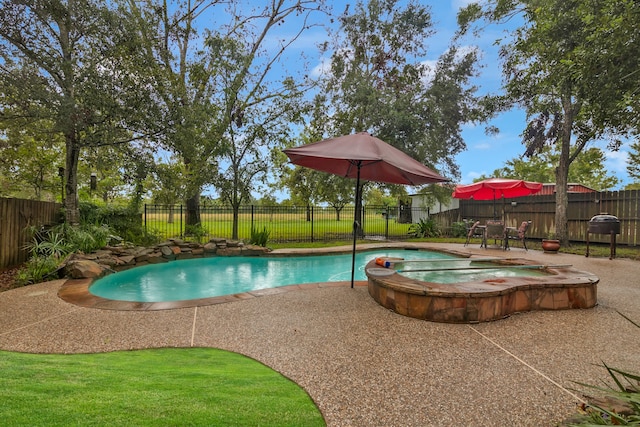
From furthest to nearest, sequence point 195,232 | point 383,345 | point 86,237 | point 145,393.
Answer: point 195,232 → point 86,237 → point 383,345 → point 145,393

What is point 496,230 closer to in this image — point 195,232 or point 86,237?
point 195,232

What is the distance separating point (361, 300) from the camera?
4.38m

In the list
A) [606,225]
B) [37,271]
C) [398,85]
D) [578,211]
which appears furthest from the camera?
[398,85]

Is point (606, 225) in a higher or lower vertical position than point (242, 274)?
higher

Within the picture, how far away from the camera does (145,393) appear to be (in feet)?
5.66

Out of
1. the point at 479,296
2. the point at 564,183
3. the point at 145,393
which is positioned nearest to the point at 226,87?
the point at 479,296

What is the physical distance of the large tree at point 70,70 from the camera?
18.7 feet

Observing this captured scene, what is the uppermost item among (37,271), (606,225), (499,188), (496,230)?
(499,188)

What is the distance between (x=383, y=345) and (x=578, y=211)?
1218 cm

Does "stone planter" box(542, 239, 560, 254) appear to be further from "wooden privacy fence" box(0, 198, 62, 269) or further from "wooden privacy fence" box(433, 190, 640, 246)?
"wooden privacy fence" box(0, 198, 62, 269)

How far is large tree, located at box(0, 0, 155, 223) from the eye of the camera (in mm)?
5688

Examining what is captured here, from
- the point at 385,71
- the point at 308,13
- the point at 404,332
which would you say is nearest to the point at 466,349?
the point at 404,332

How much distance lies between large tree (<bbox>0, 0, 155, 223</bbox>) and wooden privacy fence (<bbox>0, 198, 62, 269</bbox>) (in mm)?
1204

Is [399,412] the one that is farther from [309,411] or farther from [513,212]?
[513,212]
